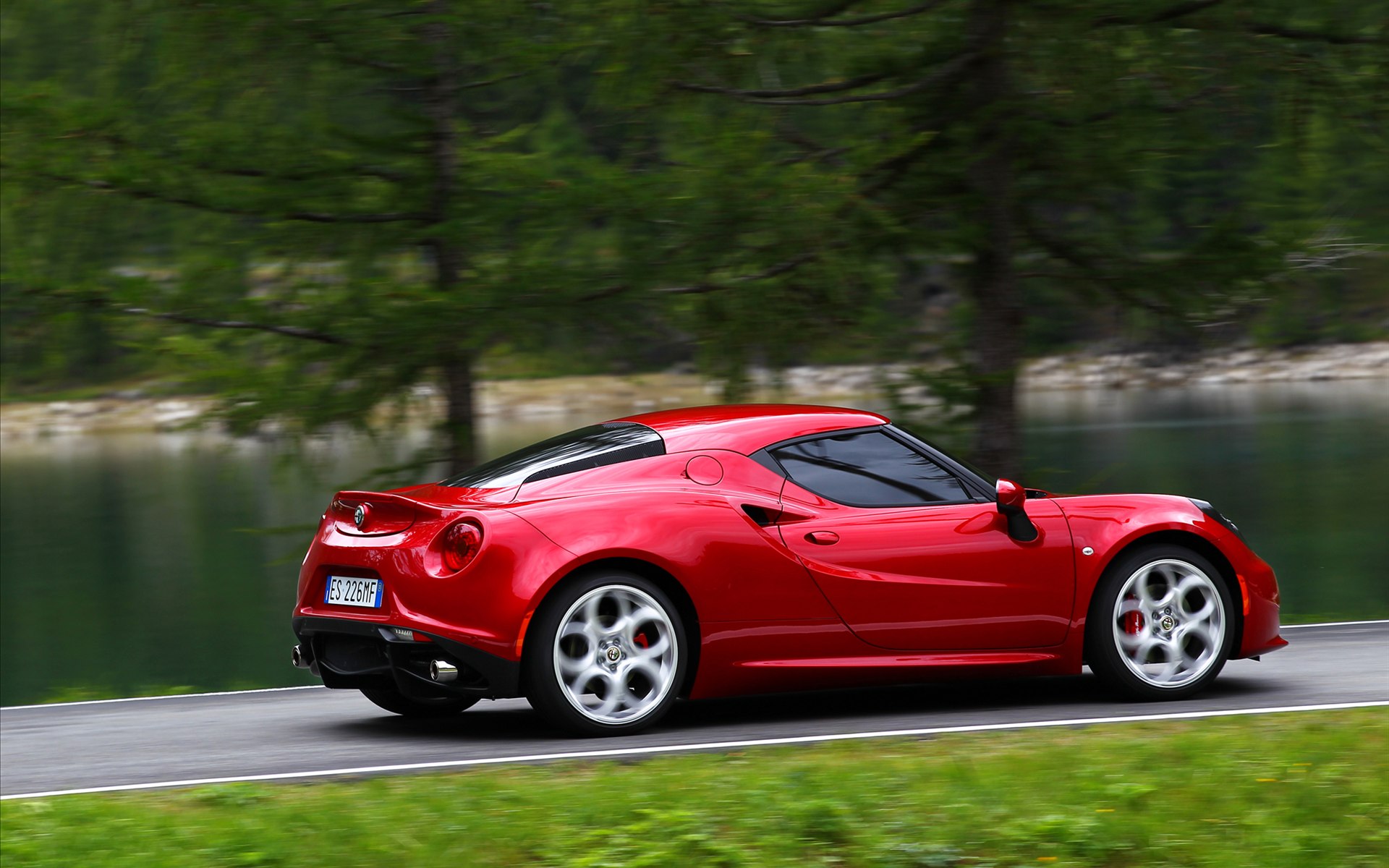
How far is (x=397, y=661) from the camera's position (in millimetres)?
6477

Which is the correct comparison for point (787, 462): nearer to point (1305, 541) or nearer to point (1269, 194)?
point (1269, 194)

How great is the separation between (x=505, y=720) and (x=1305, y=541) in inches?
763

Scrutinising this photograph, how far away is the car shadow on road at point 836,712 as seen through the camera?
6738 millimetres

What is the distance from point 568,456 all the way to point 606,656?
87cm

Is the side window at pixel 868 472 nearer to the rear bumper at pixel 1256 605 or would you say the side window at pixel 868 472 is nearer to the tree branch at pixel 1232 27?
the rear bumper at pixel 1256 605

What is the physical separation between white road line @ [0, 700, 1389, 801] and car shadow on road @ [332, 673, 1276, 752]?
113 mm

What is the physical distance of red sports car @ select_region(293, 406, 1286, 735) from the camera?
6.42 meters

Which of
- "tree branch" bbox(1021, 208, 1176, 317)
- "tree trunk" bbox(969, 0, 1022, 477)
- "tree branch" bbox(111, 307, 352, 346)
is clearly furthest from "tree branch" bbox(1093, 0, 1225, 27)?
"tree branch" bbox(111, 307, 352, 346)

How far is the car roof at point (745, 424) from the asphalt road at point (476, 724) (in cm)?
118

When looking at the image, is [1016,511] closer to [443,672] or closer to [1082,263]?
[443,672]

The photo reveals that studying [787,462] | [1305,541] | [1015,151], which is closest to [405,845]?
[787,462]

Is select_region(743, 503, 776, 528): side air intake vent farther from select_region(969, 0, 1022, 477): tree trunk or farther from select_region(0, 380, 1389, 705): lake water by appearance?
select_region(969, 0, 1022, 477): tree trunk

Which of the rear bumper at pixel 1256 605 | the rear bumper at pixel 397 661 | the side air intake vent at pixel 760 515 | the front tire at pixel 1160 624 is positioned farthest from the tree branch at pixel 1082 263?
the rear bumper at pixel 397 661

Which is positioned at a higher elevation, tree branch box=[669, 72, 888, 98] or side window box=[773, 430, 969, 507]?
tree branch box=[669, 72, 888, 98]
